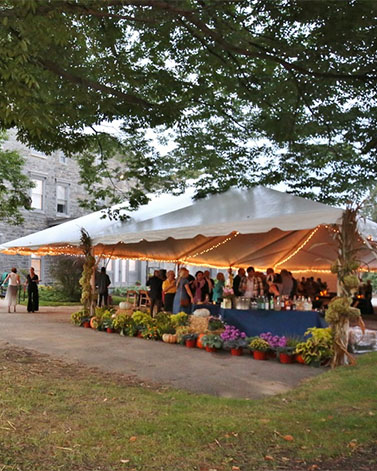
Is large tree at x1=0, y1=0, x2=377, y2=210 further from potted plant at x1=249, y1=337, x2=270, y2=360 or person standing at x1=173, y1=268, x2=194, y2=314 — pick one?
potted plant at x1=249, y1=337, x2=270, y2=360

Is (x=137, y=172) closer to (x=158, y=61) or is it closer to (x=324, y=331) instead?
(x=158, y=61)

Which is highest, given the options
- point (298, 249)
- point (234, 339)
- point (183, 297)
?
point (298, 249)

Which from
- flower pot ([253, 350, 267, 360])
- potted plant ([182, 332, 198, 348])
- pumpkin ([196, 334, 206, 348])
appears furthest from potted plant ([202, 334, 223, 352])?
flower pot ([253, 350, 267, 360])

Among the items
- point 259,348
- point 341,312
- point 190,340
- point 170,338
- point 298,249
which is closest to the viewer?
point 341,312

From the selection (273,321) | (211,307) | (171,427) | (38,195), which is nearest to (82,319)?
(211,307)

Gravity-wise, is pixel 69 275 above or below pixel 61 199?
below

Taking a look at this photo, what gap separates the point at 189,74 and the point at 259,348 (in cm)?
527

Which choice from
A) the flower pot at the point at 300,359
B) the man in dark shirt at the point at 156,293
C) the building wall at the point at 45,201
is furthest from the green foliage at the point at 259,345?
the building wall at the point at 45,201

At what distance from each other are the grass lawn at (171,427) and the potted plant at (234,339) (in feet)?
8.07

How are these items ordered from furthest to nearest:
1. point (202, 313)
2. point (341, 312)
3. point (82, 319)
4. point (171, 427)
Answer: point (82, 319), point (202, 313), point (341, 312), point (171, 427)

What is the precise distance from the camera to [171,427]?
168 inches

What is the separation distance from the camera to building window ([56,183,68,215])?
28.1 metres

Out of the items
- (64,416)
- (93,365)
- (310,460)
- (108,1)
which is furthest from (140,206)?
(310,460)

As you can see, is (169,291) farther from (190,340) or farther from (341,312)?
(341,312)
